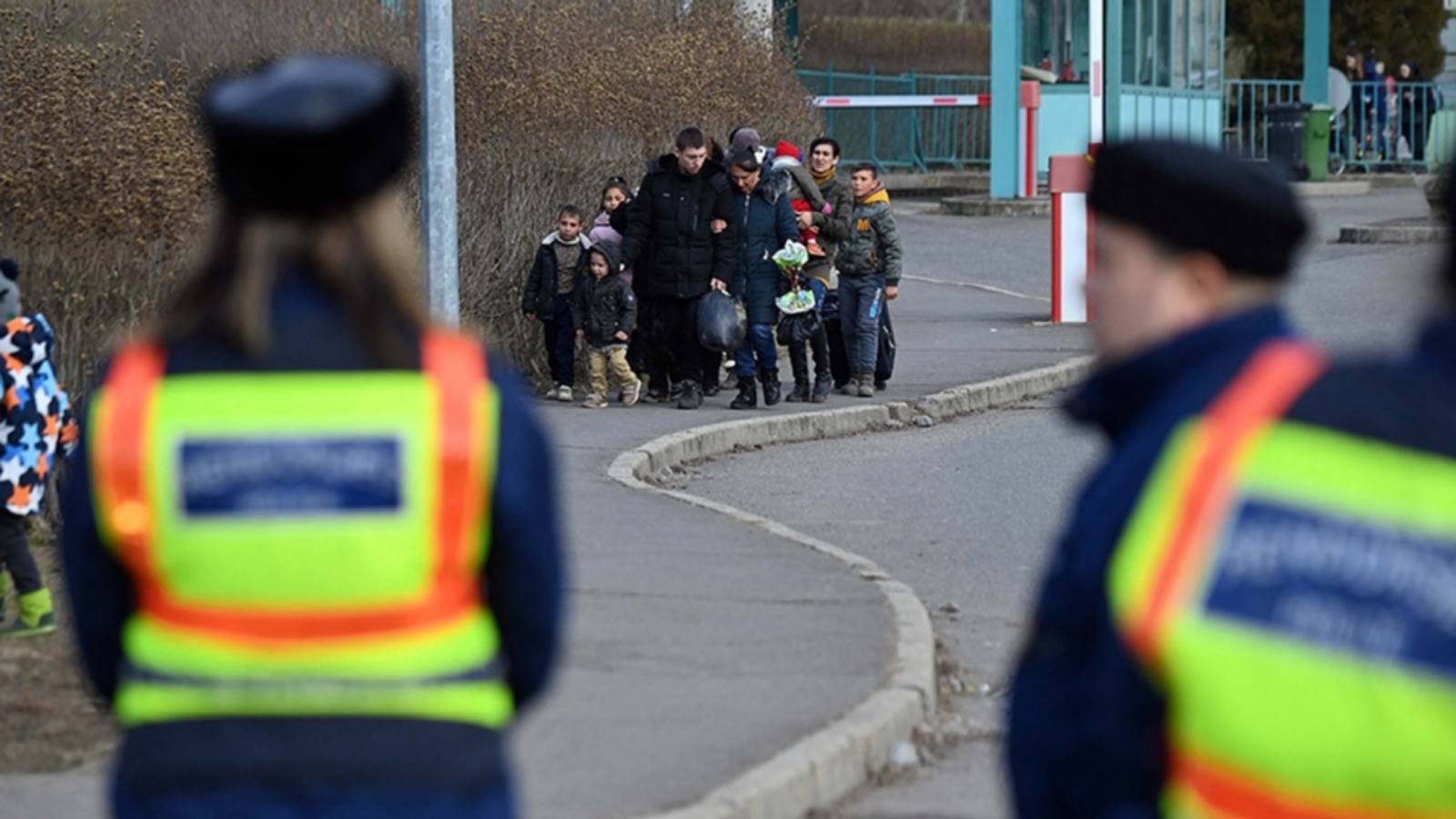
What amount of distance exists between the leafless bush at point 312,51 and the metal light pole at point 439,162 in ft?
6.92

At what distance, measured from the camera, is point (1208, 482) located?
237cm

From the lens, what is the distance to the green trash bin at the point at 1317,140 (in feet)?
116

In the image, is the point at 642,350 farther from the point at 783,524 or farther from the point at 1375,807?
the point at 1375,807

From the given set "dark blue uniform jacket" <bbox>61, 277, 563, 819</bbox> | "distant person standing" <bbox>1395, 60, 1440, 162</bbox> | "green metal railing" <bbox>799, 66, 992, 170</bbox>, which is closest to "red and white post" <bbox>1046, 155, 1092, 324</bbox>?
"dark blue uniform jacket" <bbox>61, 277, 563, 819</bbox>

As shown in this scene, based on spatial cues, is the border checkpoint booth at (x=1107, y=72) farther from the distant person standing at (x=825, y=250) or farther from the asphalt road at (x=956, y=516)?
the asphalt road at (x=956, y=516)

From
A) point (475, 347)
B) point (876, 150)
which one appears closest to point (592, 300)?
point (475, 347)

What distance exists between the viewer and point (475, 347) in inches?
111

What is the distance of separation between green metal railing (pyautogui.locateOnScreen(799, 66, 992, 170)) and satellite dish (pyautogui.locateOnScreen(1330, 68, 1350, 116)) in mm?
Result: 5495

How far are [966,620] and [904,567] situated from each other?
43.1 inches

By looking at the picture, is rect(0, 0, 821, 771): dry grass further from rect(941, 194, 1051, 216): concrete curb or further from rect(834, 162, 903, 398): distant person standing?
rect(941, 194, 1051, 216): concrete curb

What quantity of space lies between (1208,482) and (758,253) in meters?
12.5

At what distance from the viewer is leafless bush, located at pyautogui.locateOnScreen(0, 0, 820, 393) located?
1101cm

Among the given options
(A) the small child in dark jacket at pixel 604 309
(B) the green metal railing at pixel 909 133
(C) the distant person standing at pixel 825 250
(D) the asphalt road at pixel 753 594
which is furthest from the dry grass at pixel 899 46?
(A) the small child in dark jacket at pixel 604 309

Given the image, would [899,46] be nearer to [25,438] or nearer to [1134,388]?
[25,438]
